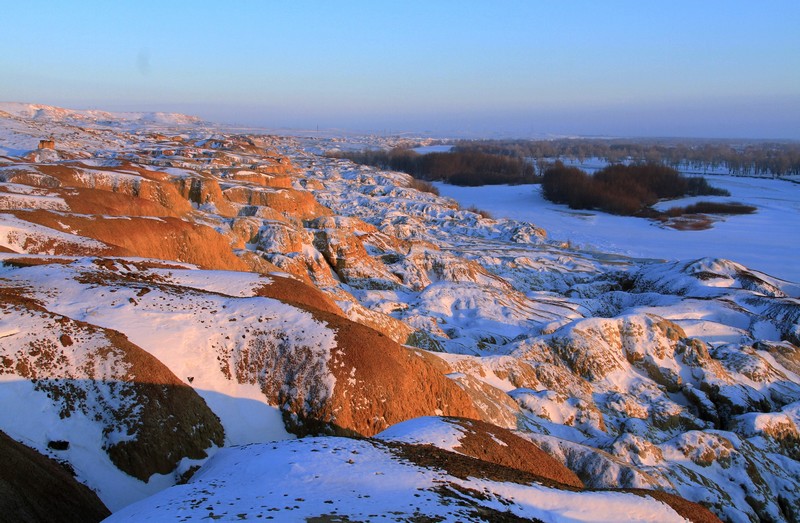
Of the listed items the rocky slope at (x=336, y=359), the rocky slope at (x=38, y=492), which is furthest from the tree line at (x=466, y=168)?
the rocky slope at (x=38, y=492)

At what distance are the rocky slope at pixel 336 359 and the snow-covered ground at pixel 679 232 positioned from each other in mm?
24639

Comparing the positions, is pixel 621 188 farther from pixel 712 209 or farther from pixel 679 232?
pixel 679 232

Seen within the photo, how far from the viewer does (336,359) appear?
13.8 m

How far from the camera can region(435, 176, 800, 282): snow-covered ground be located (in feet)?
209

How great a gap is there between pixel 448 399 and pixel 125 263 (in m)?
11.0

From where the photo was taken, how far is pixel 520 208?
326 ft

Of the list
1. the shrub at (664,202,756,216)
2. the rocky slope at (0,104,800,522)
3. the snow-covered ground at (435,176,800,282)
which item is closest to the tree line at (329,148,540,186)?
the snow-covered ground at (435,176,800,282)

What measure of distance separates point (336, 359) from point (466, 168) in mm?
132906

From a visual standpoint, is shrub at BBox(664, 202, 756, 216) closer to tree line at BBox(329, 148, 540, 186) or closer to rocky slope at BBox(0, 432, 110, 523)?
tree line at BBox(329, 148, 540, 186)

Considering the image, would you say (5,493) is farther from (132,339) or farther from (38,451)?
(132,339)

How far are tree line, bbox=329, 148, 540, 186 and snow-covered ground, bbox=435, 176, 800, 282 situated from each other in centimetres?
1346

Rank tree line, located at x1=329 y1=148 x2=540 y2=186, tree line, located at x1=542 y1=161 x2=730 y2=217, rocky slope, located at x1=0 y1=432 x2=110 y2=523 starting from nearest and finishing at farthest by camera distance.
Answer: rocky slope, located at x1=0 y1=432 x2=110 y2=523 → tree line, located at x1=542 y1=161 x2=730 y2=217 → tree line, located at x1=329 y1=148 x2=540 y2=186

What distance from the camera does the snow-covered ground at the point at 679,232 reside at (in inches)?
2502

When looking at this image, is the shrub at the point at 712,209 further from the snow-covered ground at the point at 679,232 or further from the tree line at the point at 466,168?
the tree line at the point at 466,168
